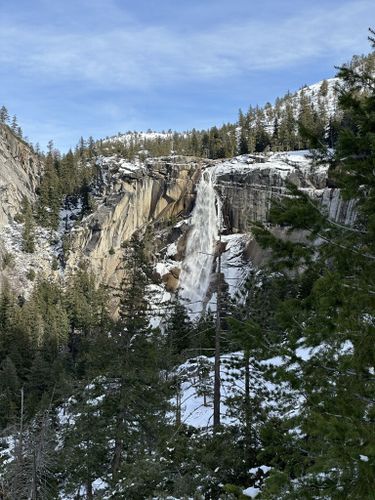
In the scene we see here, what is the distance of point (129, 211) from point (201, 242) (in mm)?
16190

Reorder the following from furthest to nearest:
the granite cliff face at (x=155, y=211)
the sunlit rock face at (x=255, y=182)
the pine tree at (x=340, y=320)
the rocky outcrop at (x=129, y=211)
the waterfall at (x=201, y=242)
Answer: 1. the rocky outcrop at (x=129, y=211)
2. the granite cliff face at (x=155, y=211)
3. the waterfall at (x=201, y=242)
4. the sunlit rock face at (x=255, y=182)
5. the pine tree at (x=340, y=320)

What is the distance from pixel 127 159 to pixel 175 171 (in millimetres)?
14722

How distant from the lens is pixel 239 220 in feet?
210

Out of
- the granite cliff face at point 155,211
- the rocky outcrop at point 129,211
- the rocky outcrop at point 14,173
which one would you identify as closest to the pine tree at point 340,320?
the granite cliff face at point 155,211

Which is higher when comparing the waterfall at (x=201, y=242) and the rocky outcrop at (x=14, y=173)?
the rocky outcrop at (x=14, y=173)

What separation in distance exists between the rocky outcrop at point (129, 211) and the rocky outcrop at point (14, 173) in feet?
41.8

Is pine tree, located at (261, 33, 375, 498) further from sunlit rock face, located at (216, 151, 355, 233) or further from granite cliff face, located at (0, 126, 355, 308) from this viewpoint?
sunlit rock face, located at (216, 151, 355, 233)

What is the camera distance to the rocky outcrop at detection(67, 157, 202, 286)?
73.0m

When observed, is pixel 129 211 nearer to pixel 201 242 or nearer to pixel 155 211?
pixel 155 211

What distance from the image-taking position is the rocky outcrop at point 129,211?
73000mm

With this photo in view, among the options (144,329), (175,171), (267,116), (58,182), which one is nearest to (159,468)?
(144,329)

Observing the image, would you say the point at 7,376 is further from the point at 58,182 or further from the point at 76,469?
the point at 58,182

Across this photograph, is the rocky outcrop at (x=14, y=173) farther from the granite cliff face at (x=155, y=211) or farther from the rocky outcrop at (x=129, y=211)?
the rocky outcrop at (x=129, y=211)

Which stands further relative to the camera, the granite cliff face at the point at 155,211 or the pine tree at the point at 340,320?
the granite cliff face at the point at 155,211
